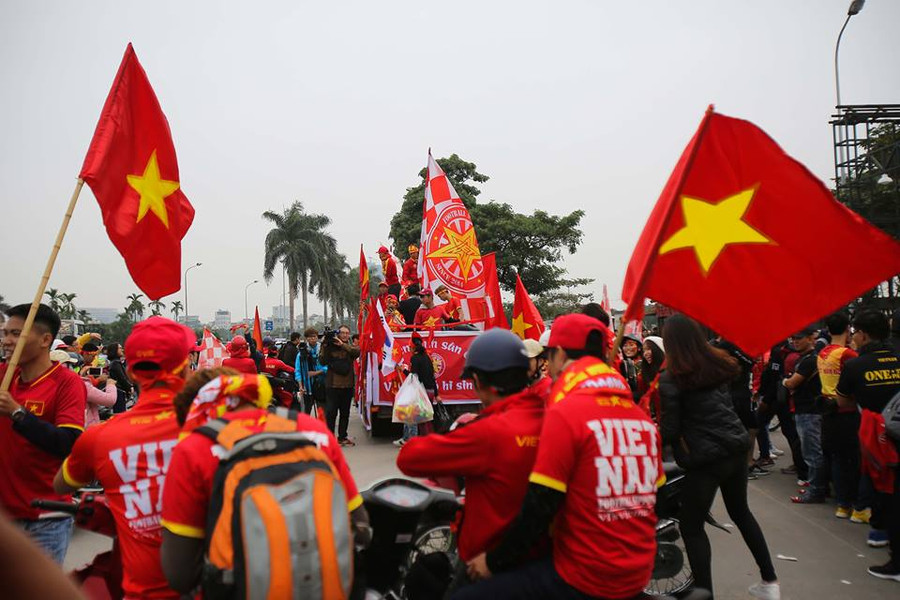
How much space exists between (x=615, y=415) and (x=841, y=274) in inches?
58.3

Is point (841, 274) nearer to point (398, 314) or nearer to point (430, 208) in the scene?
point (398, 314)

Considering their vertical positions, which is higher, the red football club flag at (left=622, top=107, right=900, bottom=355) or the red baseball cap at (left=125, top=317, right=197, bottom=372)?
the red football club flag at (left=622, top=107, right=900, bottom=355)

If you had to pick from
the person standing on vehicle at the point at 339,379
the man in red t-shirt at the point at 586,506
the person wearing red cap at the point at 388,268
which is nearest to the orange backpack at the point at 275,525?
the man in red t-shirt at the point at 586,506

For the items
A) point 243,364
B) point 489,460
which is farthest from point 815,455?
point 243,364

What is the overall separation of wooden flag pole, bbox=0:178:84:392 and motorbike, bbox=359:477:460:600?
5.40 feet

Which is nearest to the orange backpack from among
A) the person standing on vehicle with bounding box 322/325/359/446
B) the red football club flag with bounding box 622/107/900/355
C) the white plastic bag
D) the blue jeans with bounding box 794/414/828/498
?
the red football club flag with bounding box 622/107/900/355

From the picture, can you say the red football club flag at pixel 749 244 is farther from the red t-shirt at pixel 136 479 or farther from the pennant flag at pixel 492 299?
the pennant flag at pixel 492 299

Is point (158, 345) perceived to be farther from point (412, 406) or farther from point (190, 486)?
point (412, 406)

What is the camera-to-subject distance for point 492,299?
11.5 m

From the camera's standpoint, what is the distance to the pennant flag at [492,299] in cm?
1134

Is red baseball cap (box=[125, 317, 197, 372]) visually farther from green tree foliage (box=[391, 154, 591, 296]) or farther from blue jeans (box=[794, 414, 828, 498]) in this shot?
green tree foliage (box=[391, 154, 591, 296])

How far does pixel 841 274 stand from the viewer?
3043mm

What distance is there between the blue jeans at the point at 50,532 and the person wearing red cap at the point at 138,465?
0.69m

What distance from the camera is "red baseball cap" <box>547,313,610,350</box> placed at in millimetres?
2666
